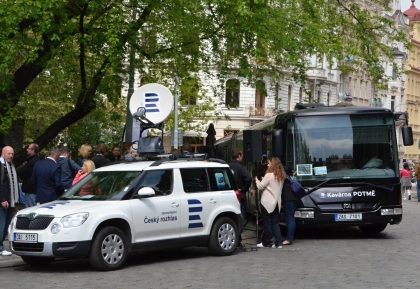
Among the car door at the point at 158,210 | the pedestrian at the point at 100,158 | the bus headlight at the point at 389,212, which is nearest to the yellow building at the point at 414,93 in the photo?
the bus headlight at the point at 389,212

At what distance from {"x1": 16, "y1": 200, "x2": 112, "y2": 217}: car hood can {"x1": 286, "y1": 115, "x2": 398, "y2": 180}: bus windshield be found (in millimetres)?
6879

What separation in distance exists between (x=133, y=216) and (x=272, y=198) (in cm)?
438

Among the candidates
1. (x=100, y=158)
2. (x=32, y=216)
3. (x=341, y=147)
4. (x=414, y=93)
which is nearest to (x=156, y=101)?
(x=100, y=158)

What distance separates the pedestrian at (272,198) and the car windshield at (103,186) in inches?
152

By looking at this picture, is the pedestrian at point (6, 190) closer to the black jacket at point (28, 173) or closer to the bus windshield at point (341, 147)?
the black jacket at point (28, 173)

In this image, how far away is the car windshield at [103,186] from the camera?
1540 cm

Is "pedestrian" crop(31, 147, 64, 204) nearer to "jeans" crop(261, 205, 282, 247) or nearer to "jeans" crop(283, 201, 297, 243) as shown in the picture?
"jeans" crop(261, 205, 282, 247)

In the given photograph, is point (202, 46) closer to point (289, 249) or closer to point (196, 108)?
point (289, 249)

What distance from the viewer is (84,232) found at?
1438cm

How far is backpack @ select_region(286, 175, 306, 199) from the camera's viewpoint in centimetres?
1933

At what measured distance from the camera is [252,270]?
1478 centimetres

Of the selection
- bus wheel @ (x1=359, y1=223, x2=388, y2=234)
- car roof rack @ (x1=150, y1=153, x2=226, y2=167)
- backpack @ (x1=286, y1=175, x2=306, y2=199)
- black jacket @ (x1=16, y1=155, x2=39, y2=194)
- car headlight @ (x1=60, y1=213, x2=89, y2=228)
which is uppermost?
car roof rack @ (x1=150, y1=153, x2=226, y2=167)

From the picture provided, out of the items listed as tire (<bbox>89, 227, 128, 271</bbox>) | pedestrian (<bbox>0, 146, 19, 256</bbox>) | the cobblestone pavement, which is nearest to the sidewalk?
the cobblestone pavement

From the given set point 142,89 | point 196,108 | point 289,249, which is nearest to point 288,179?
point 289,249
